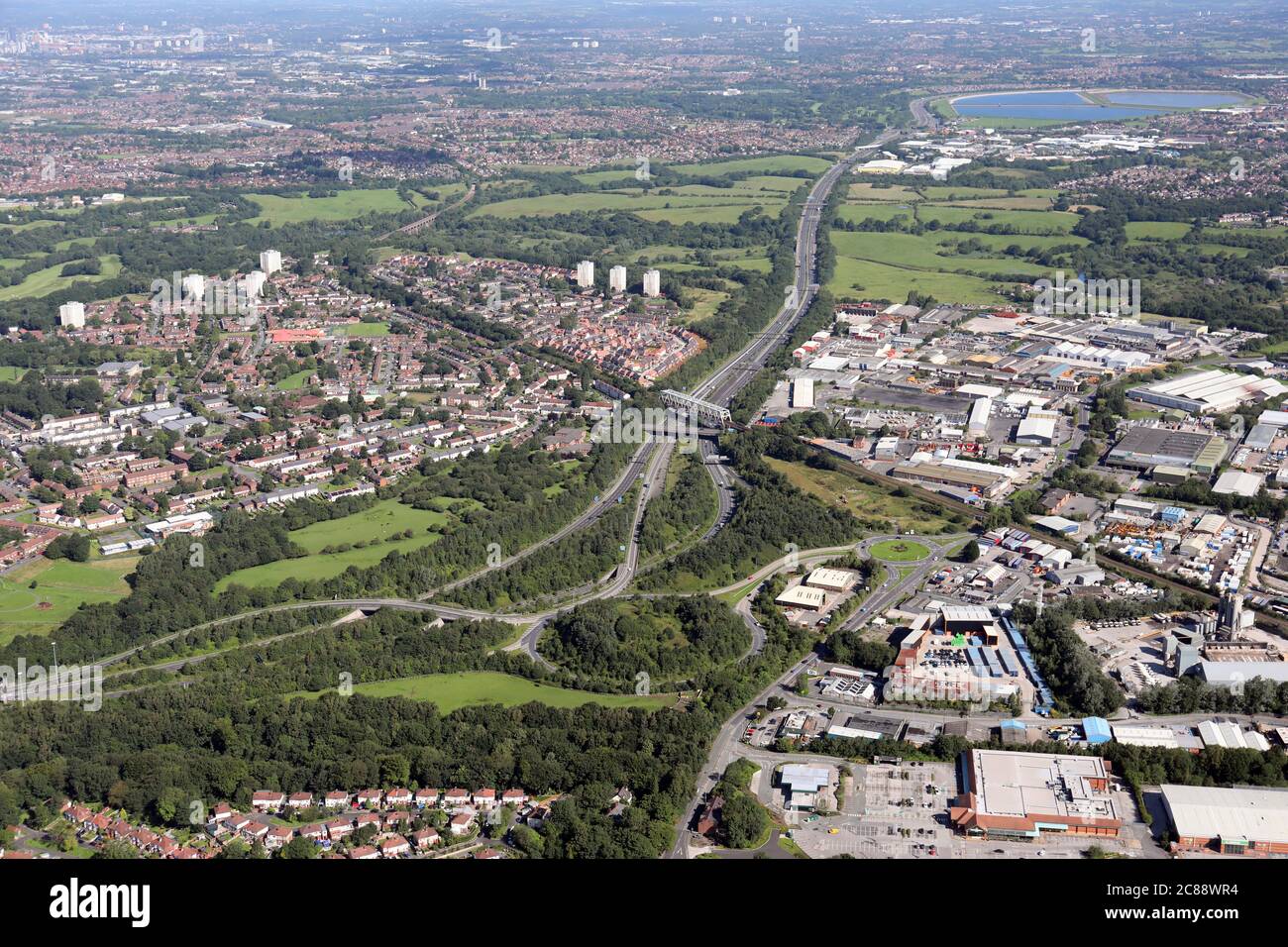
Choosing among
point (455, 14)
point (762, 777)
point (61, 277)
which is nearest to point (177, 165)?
point (61, 277)

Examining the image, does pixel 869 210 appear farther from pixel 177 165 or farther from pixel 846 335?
pixel 177 165

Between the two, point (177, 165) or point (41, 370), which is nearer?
point (41, 370)

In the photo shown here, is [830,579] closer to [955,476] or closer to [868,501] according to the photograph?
[868,501]

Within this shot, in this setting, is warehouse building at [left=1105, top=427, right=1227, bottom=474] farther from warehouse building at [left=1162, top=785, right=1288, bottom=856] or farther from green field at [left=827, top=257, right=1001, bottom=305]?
green field at [left=827, top=257, right=1001, bottom=305]

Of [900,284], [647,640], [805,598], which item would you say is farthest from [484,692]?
[900,284]
